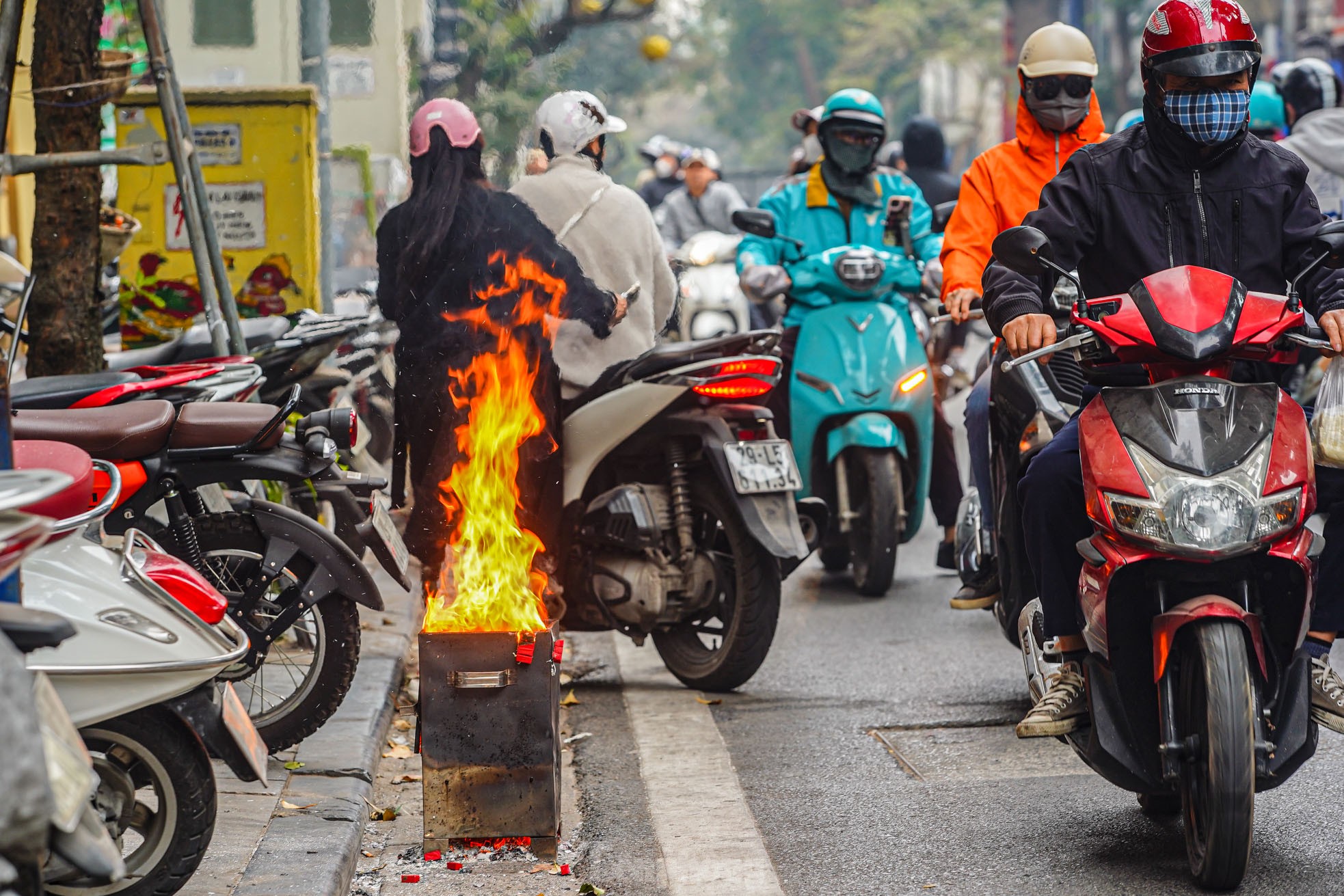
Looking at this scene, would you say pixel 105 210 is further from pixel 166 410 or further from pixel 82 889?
pixel 82 889

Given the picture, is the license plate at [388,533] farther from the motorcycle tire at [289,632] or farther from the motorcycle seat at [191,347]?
the motorcycle seat at [191,347]

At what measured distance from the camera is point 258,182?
27.7 ft

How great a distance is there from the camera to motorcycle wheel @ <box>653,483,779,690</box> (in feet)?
19.3

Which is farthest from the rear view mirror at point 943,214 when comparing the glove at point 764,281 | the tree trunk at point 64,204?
the tree trunk at point 64,204

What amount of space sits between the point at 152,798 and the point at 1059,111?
390 cm

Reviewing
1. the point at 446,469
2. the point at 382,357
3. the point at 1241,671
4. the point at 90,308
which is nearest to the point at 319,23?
the point at 382,357

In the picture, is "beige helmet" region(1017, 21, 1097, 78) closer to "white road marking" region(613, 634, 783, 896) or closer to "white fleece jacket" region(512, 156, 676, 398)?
"white fleece jacket" region(512, 156, 676, 398)

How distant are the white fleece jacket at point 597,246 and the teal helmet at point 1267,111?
3981 millimetres

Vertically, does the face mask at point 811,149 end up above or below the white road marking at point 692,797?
above

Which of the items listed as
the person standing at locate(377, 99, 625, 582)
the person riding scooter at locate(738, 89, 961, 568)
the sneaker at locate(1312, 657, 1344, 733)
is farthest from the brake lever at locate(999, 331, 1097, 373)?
the person riding scooter at locate(738, 89, 961, 568)

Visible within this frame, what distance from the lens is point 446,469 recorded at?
5.74m

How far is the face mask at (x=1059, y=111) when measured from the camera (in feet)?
20.5

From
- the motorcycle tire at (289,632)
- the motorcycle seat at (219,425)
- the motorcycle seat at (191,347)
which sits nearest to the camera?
the motorcycle seat at (219,425)

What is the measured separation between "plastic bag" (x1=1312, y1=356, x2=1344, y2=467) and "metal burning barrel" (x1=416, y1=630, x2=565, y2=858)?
6.04ft
